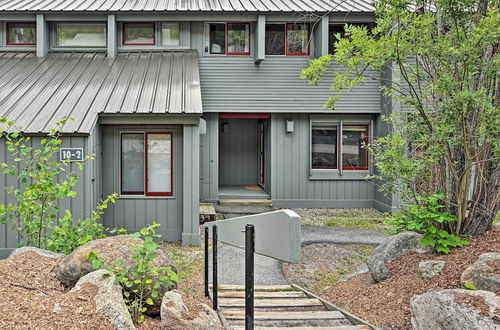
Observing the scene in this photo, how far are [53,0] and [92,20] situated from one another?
1.70 metres

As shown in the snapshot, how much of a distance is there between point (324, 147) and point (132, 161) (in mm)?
5891

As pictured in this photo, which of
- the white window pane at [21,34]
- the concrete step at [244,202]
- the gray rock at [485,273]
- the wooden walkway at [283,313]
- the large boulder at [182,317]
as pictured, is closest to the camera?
the large boulder at [182,317]

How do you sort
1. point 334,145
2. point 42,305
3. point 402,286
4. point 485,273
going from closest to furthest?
1. point 42,305
2. point 485,273
3. point 402,286
4. point 334,145

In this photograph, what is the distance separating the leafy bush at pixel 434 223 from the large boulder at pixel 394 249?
0.56ft

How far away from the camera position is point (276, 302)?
473 cm

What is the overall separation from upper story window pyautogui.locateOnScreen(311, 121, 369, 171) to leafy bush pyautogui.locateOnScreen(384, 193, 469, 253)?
7040 millimetres

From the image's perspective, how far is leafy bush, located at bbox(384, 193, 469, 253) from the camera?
16.6 feet

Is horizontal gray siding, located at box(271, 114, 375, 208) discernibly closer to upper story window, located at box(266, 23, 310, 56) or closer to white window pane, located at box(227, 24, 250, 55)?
upper story window, located at box(266, 23, 310, 56)

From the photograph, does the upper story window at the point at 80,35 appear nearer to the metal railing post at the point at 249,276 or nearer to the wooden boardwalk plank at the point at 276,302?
the wooden boardwalk plank at the point at 276,302

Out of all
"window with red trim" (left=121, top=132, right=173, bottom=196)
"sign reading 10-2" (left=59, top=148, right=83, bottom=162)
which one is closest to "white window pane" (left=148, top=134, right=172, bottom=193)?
"window with red trim" (left=121, top=132, right=173, bottom=196)

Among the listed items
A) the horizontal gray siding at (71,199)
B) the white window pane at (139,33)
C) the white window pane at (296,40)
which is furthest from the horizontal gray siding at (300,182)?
the horizontal gray siding at (71,199)

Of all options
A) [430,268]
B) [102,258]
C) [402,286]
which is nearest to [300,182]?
[402,286]

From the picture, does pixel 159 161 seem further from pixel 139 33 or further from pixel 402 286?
pixel 402 286

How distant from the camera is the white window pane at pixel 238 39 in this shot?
12203 mm
